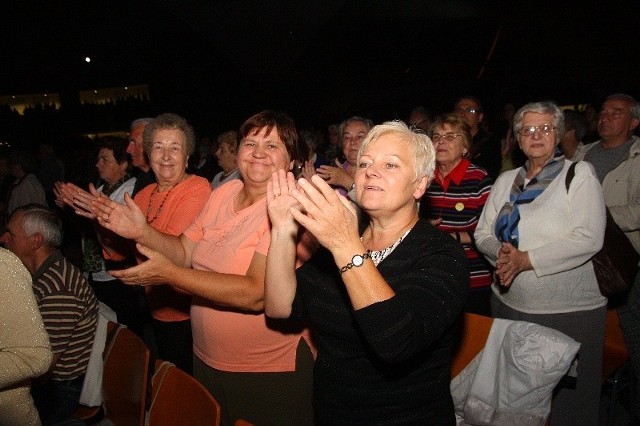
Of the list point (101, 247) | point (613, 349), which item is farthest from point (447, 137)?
point (101, 247)

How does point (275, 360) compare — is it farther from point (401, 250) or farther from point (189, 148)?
point (189, 148)

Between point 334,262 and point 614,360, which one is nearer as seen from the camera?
point 334,262

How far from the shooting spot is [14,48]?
15.2m

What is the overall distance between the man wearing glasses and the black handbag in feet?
6.54

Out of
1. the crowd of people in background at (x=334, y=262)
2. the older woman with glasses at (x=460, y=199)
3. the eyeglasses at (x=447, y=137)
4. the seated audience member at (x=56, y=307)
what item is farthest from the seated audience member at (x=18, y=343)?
the eyeglasses at (x=447, y=137)

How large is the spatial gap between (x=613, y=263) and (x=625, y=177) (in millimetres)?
1062

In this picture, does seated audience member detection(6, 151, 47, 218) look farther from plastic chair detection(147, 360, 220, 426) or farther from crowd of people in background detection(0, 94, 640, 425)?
plastic chair detection(147, 360, 220, 426)

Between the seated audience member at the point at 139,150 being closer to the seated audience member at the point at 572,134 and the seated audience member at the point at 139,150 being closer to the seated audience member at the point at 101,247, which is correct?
the seated audience member at the point at 101,247

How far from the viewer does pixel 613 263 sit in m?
2.60

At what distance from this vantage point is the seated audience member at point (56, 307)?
2561 millimetres

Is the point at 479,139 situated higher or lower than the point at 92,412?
higher

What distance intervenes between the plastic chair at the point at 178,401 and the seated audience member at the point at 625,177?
2.79m

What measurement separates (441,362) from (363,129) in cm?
236

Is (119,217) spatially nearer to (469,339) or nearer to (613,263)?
(469,339)
